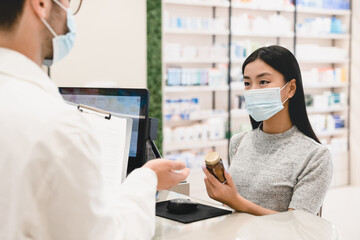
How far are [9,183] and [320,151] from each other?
1.44 m

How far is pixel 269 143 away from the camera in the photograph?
209 centimetres

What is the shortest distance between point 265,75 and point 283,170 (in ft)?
1.56

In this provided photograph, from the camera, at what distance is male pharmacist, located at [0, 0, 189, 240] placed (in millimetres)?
778

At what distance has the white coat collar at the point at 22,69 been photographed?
857 mm

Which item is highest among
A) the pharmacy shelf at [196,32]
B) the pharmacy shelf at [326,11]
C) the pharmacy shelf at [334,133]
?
the pharmacy shelf at [326,11]

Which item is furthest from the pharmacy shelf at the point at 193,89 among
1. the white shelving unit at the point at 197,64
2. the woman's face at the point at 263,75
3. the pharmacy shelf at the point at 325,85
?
the woman's face at the point at 263,75

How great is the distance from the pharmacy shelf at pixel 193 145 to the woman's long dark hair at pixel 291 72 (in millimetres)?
3325

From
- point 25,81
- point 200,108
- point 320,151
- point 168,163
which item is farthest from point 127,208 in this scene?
point 200,108

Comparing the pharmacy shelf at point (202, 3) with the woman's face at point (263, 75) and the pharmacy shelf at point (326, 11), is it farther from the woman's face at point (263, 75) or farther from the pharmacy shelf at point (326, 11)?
the woman's face at point (263, 75)

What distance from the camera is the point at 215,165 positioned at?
1605 millimetres

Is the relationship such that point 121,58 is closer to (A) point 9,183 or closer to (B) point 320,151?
(B) point 320,151

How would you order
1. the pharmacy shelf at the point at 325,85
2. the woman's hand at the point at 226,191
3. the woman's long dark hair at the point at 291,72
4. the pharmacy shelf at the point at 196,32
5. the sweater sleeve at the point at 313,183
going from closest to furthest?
the woman's hand at the point at 226,191 < the sweater sleeve at the point at 313,183 < the woman's long dark hair at the point at 291,72 < the pharmacy shelf at the point at 196,32 < the pharmacy shelf at the point at 325,85

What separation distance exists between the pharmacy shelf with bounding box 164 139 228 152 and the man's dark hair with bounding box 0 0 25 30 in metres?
4.48

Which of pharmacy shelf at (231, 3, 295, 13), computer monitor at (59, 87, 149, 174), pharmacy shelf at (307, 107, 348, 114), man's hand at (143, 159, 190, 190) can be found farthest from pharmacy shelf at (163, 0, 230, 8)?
man's hand at (143, 159, 190, 190)
